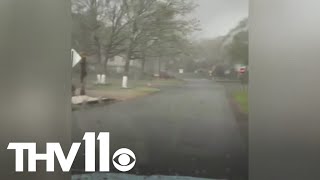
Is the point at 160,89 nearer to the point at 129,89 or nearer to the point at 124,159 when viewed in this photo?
the point at 129,89

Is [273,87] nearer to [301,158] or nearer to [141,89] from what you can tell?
[301,158]

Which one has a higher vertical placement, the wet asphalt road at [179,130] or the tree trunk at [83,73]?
the tree trunk at [83,73]

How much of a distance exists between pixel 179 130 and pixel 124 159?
1.05 ft

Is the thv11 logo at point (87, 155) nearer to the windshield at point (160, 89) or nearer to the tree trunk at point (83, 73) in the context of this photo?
the windshield at point (160, 89)

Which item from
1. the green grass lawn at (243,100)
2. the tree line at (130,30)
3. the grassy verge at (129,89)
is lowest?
the green grass lawn at (243,100)

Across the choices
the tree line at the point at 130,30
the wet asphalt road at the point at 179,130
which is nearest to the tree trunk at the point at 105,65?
the tree line at the point at 130,30

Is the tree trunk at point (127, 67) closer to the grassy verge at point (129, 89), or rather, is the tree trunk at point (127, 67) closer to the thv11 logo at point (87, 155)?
the grassy verge at point (129, 89)

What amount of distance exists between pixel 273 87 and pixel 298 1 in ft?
1.43

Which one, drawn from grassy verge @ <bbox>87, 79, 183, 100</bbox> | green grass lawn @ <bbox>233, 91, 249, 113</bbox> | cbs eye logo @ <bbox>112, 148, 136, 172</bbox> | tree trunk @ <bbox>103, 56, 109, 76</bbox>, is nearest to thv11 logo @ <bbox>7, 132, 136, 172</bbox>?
cbs eye logo @ <bbox>112, 148, 136, 172</bbox>

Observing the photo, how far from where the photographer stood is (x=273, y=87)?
2.24 m

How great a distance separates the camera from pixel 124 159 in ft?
7.62

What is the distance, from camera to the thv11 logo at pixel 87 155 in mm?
2312

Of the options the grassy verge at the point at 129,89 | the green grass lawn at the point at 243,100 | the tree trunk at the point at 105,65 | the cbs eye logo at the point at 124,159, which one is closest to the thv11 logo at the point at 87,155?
the cbs eye logo at the point at 124,159

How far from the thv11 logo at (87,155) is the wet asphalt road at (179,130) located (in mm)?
33
